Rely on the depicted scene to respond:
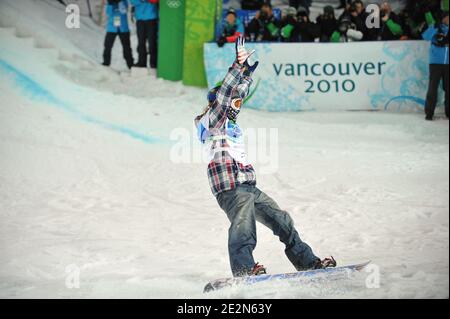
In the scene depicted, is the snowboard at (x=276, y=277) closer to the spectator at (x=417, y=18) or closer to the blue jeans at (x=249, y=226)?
the blue jeans at (x=249, y=226)

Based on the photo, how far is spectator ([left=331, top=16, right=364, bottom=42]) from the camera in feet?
36.1

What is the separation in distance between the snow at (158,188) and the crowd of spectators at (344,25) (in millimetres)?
1282

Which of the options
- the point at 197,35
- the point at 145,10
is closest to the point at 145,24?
the point at 145,10

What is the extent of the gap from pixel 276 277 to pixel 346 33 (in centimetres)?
751

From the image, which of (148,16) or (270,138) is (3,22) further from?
(270,138)

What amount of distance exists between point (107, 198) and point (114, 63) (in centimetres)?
597

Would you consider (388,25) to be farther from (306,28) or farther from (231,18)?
(231,18)

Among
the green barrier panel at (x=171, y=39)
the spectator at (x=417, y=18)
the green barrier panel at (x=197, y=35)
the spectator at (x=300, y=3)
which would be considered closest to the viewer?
the spectator at (x=417, y=18)

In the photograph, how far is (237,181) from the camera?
14.6ft

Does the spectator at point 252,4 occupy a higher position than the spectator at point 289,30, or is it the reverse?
the spectator at point 252,4

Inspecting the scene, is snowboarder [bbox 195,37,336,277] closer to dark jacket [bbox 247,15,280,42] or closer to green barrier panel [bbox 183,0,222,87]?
dark jacket [bbox 247,15,280,42]

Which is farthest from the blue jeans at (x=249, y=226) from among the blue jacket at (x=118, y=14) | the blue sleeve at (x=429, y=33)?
the blue jacket at (x=118, y=14)

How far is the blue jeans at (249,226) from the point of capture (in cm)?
430

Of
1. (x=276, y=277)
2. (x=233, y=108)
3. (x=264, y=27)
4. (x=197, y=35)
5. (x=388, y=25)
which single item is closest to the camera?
(x=276, y=277)
